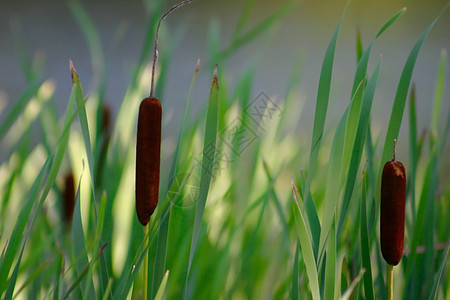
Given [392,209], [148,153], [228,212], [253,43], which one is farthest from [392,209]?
[253,43]

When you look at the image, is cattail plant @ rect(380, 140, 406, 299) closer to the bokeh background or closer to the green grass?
the green grass

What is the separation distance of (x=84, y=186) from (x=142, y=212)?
0.90ft

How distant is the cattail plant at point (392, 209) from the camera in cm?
33

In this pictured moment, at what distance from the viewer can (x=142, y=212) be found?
0.32 metres

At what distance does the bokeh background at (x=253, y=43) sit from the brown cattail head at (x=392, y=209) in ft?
4.68

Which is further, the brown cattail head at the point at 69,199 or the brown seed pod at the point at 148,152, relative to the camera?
the brown cattail head at the point at 69,199

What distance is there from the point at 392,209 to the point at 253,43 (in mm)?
1746

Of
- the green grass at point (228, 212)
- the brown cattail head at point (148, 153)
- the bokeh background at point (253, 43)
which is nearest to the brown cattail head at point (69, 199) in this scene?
the green grass at point (228, 212)

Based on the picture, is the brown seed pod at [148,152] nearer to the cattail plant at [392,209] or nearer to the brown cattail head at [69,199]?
the cattail plant at [392,209]

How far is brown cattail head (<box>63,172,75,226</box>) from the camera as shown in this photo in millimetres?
617

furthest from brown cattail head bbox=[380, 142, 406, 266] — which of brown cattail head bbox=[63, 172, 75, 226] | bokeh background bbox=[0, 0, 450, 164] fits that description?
bokeh background bbox=[0, 0, 450, 164]

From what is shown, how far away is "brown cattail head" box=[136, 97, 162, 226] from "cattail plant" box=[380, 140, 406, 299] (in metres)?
0.15

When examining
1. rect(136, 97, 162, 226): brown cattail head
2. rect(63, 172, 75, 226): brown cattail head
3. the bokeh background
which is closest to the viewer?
rect(136, 97, 162, 226): brown cattail head

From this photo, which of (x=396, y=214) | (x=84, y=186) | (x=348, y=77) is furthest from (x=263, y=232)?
(x=348, y=77)
